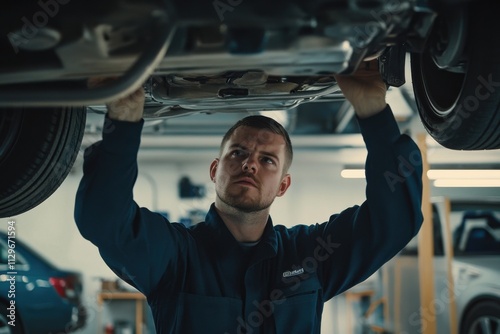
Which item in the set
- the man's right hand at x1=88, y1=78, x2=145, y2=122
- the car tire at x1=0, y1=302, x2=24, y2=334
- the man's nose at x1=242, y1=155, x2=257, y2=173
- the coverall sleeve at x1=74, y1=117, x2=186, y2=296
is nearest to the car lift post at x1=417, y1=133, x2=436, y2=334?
the car tire at x1=0, y1=302, x2=24, y2=334

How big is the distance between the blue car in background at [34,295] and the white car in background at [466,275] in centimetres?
323

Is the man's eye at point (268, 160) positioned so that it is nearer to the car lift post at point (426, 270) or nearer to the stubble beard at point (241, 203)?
the stubble beard at point (241, 203)

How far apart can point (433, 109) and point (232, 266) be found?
2.31 ft

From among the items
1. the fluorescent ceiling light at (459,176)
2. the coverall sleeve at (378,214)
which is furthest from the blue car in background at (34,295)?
the fluorescent ceiling light at (459,176)

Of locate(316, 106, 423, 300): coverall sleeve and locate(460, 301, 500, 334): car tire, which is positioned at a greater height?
locate(316, 106, 423, 300): coverall sleeve

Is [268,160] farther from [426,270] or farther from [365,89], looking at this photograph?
[426,270]

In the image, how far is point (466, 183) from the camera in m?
8.79

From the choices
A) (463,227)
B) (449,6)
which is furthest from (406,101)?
(449,6)

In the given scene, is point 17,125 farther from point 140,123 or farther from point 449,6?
point 449,6

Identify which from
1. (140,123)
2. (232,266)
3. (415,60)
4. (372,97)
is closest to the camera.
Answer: (140,123)

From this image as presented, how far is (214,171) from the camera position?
2.02 m

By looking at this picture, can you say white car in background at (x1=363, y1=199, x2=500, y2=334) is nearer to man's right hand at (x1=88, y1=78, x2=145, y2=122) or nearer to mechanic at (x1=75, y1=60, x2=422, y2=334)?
mechanic at (x1=75, y1=60, x2=422, y2=334)

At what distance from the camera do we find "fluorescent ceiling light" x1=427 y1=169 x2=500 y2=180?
319 inches

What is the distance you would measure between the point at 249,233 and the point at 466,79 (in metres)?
0.81
